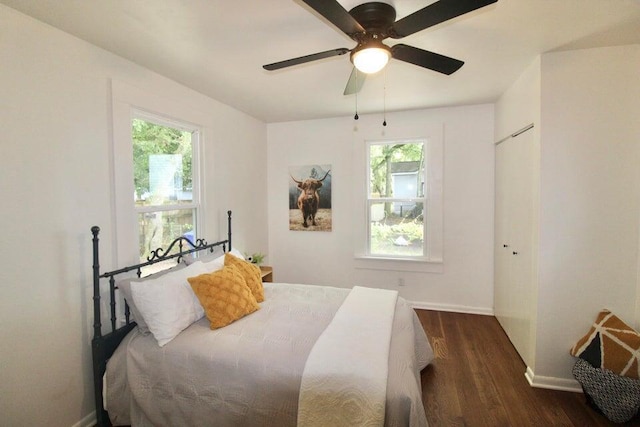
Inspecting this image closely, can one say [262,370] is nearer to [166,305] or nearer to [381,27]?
[166,305]

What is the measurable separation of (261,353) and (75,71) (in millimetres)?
2083

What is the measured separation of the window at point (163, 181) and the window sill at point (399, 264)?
216cm

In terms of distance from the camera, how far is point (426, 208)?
395 cm

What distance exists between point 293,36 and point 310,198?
2575 mm

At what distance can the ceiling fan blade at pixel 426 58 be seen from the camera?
1.63 metres

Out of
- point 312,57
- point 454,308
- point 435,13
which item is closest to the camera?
point 435,13

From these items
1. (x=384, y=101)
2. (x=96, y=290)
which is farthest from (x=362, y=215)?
(x=96, y=290)

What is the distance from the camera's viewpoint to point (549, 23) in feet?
6.18

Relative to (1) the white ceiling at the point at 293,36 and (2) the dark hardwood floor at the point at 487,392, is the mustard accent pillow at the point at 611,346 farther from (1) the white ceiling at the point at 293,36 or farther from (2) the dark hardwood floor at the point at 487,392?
(1) the white ceiling at the point at 293,36

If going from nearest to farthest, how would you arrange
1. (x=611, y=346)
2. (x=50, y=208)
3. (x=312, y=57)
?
(x=312, y=57)
(x=50, y=208)
(x=611, y=346)

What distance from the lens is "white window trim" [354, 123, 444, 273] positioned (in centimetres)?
385

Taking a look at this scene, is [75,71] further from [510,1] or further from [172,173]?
[510,1]

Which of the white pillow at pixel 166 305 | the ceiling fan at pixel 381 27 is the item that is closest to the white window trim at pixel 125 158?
the white pillow at pixel 166 305

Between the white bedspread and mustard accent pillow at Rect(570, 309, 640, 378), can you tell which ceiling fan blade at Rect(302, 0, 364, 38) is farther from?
mustard accent pillow at Rect(570, 309, 640, 378)
